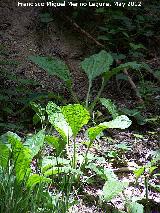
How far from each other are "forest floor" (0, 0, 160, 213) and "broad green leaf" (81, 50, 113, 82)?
284mm

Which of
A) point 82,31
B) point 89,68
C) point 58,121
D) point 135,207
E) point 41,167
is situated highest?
point 82,31

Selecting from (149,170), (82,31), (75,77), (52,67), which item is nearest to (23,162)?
(149,170)

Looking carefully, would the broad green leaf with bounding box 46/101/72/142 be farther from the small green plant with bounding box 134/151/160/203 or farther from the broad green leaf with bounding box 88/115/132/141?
the small green plant with bounding box 134/151/160/203

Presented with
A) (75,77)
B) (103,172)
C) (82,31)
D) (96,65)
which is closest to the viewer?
(103,172)

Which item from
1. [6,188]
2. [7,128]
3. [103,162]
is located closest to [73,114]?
[103,162]

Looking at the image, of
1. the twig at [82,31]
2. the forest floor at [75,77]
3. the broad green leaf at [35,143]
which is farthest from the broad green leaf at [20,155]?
the twig at [82,31]

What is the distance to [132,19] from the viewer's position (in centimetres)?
429

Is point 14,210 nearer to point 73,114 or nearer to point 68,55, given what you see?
point 73,114

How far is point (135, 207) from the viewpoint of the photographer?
1.74 m

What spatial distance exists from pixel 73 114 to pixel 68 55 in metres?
1.89

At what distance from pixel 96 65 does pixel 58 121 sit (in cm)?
94

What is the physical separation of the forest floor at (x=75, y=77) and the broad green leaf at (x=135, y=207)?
3.5 inches

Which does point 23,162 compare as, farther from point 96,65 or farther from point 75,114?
point 96,65

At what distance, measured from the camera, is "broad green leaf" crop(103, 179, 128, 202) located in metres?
1.76
